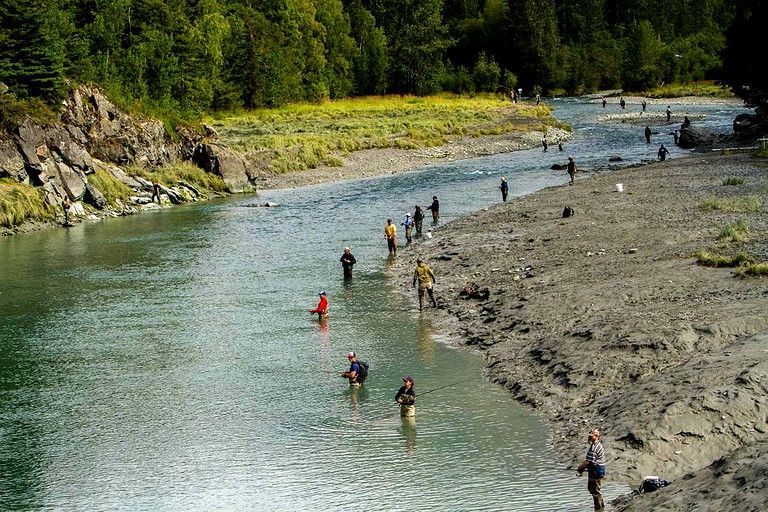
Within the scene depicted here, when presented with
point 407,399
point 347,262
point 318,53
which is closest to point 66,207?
point 347,262

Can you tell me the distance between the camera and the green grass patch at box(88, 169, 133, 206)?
6662cm

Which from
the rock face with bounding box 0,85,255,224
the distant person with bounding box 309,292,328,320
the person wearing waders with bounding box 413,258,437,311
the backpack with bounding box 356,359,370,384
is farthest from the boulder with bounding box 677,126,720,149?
the backpack with bounding box 356,359,370,384

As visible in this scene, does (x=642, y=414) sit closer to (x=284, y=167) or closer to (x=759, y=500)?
(x=759, y=500)

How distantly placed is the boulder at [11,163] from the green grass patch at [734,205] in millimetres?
44097

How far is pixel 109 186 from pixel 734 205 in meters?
44.7

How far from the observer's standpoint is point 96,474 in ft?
71.4

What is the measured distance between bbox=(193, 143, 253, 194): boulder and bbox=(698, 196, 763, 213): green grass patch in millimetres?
43492

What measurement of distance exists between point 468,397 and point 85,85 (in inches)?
2279

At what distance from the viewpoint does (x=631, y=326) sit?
2655cm

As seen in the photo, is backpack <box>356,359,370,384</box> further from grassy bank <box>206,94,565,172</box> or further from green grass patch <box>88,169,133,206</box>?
grassy bank <box>206,94,565,172</box>

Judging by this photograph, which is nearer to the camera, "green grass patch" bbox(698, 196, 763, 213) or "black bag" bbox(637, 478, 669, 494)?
"black bag" bbox(637, 478, 669, 494)

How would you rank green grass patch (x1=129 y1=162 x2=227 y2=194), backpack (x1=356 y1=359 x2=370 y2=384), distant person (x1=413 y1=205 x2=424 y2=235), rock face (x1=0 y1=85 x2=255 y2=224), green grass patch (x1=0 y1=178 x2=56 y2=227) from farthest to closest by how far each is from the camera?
green grass patch (x1=129 y1=162 x2=227 y2=194)
rock face (x1=0 y1=85 x2=255 y2=224)
green grass patch (x1=0 y1=178 x2=56 y2=227)
distant person (x1=413 y1=205 x2=424 y2=235)
backpack (x1=356 y1=359 x2=370 y2=384)

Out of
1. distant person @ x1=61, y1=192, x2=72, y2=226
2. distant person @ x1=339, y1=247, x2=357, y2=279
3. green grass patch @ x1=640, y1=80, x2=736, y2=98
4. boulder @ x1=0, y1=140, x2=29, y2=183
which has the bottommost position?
distant person @ x1=339, y1=247, x2=357, y2=279

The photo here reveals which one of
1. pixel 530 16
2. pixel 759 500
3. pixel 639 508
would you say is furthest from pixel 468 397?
pixel 530 16
